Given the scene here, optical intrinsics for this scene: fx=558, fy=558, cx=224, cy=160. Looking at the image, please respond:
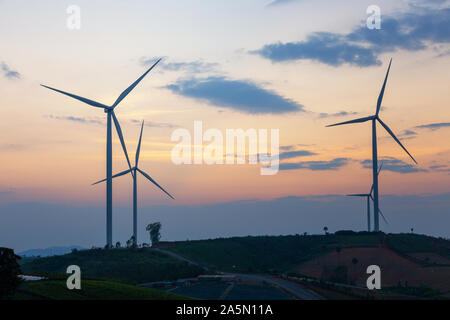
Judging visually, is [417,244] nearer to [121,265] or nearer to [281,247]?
[281,247]

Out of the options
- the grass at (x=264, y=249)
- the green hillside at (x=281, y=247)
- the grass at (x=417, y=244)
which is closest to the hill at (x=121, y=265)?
the grass at (x=264, y=249)

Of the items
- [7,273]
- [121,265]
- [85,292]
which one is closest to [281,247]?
[121,265]

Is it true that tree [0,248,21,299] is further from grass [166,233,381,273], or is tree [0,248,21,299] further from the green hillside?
grass [166,233,381,273]

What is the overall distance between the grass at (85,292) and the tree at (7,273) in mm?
1367

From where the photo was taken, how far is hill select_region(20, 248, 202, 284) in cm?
10612

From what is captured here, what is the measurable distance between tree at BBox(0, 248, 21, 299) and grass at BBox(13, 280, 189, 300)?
4.48ft

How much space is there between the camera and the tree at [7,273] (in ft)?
191

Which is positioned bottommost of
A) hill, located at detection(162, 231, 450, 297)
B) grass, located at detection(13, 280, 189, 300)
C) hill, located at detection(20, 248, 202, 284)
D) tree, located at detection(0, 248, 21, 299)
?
hill, located at detection(162, 231, 450, 297)

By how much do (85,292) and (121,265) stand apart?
48.6 meters

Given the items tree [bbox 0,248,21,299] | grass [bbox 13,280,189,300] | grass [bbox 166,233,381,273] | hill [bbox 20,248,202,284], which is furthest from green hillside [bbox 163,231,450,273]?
tree [bbox 0,248,21,299]

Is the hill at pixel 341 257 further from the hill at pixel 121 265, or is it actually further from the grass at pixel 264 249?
the hill at pixel 121 265

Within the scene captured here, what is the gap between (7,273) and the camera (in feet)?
192
